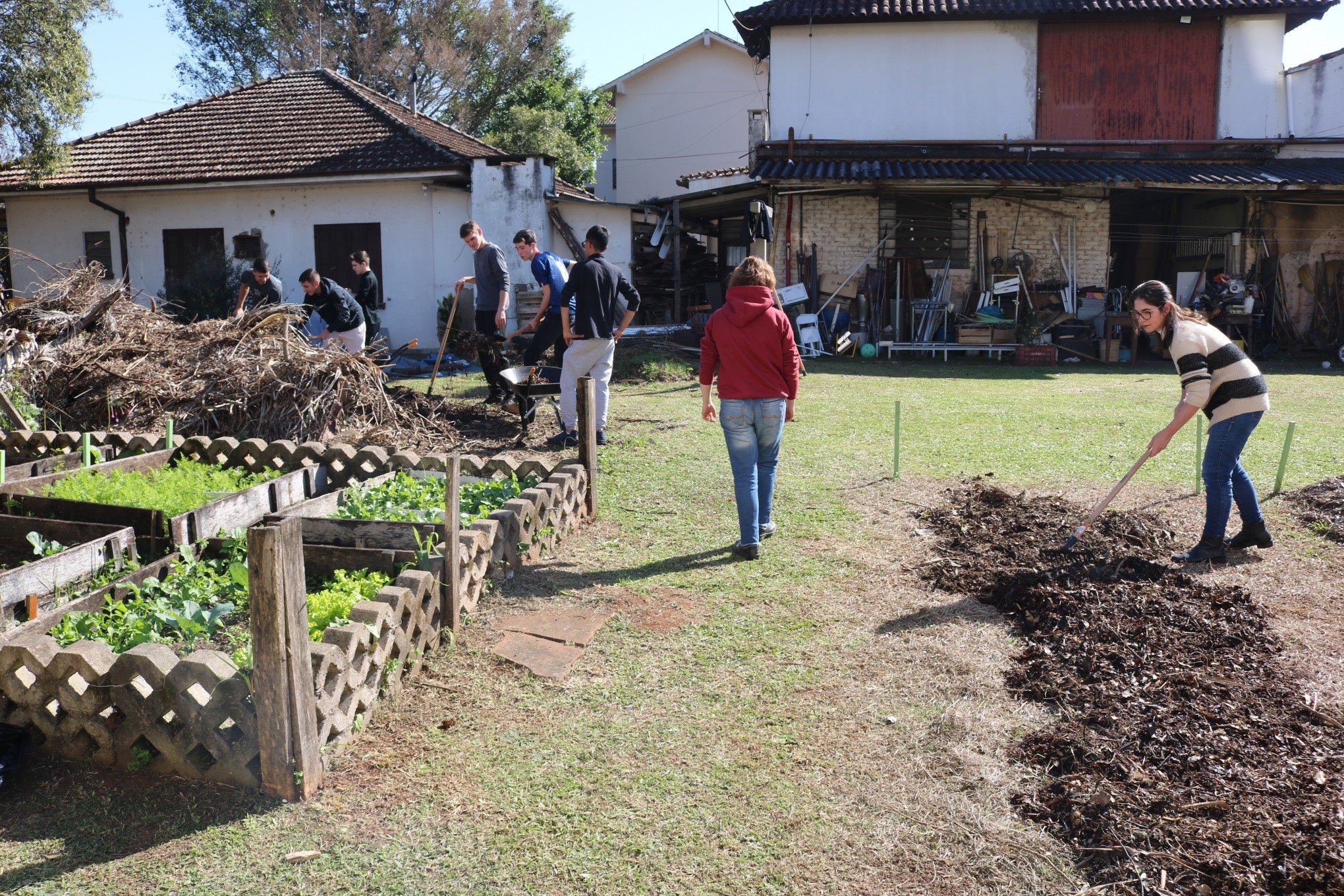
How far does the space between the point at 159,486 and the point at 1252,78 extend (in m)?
21.4

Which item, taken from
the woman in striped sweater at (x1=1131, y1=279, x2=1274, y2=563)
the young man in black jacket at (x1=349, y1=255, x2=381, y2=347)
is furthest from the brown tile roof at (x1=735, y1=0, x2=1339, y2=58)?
the woman in striped sweater at (x1=1131, y1=279, x2=1274, y2=563)

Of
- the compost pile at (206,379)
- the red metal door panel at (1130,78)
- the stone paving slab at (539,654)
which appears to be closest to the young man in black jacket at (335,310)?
the compost pile at (206,379)

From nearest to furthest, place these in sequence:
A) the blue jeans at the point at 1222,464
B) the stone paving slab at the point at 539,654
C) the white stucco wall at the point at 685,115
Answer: the stone paving slab at the point at 539,654, the blue jeans at the point at 1222,464, the white stucco wall at the point at 685,115

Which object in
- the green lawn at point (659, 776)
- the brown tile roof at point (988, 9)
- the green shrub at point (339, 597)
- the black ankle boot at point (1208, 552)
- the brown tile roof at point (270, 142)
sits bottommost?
the green lawn at point (659, 776)

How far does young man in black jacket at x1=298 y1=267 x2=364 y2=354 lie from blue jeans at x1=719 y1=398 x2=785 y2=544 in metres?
5.39

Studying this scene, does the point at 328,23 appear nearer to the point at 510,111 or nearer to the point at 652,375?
the point at 510,111

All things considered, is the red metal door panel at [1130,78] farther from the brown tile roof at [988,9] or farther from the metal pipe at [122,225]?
the metal pipe at [122,225]

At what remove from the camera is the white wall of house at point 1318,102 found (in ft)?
61.8

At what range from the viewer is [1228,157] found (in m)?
18.8

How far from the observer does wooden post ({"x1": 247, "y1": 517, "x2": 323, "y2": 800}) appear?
2.92 m

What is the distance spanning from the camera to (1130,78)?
1919cm

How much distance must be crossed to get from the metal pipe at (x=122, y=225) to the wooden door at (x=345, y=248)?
3872 mm

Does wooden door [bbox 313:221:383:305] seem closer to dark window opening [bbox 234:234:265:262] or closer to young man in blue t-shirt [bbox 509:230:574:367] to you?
dark window opening [bbox 234:234:265:262]

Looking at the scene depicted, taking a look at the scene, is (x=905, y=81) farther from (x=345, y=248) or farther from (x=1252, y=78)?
(x=345, y=248)
